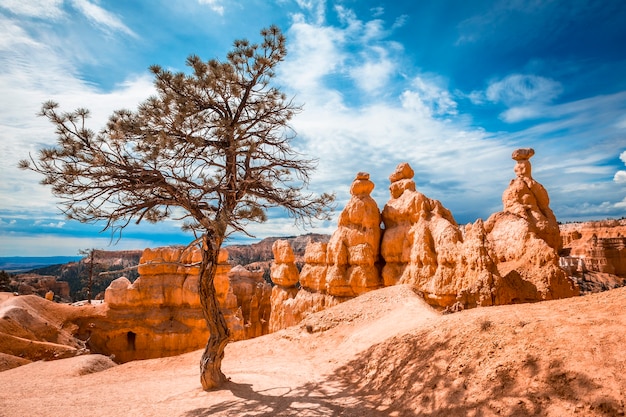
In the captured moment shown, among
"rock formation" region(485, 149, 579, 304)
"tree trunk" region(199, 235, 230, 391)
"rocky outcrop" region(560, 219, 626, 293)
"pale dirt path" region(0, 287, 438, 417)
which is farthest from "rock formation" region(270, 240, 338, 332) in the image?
"rocky outcrop" region(560, 219, 626, 293)

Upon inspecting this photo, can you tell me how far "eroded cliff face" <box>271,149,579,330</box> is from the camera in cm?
1237

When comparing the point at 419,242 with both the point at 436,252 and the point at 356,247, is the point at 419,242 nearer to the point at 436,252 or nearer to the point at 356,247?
the point at 436,252

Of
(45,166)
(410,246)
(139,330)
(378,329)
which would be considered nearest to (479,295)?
(378,329)

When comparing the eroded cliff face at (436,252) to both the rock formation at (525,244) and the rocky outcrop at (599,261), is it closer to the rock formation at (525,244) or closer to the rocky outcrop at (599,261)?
the rock formation at (525,244)

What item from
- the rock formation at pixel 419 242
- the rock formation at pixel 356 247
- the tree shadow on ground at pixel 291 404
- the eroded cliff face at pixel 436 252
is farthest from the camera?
the rock formation at pixel 356 247

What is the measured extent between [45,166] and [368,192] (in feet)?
60.4

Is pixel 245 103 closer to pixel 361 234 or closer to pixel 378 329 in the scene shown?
pixel 378 329

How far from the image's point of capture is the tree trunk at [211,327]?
7805 millimetres

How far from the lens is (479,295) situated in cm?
1170

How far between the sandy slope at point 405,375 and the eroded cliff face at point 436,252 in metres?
3.63

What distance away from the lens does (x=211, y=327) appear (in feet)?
26.5

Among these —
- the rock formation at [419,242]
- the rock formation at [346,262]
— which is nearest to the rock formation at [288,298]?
the rock formation at [346,262]

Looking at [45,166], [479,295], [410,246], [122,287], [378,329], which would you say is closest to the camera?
[45,166]

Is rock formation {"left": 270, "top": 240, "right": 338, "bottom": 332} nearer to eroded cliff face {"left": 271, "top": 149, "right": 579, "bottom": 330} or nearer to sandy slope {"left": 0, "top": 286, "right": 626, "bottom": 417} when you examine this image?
eroded cliff face {"left": 271, "top": 149, "right": 579, "bottom": 330}
